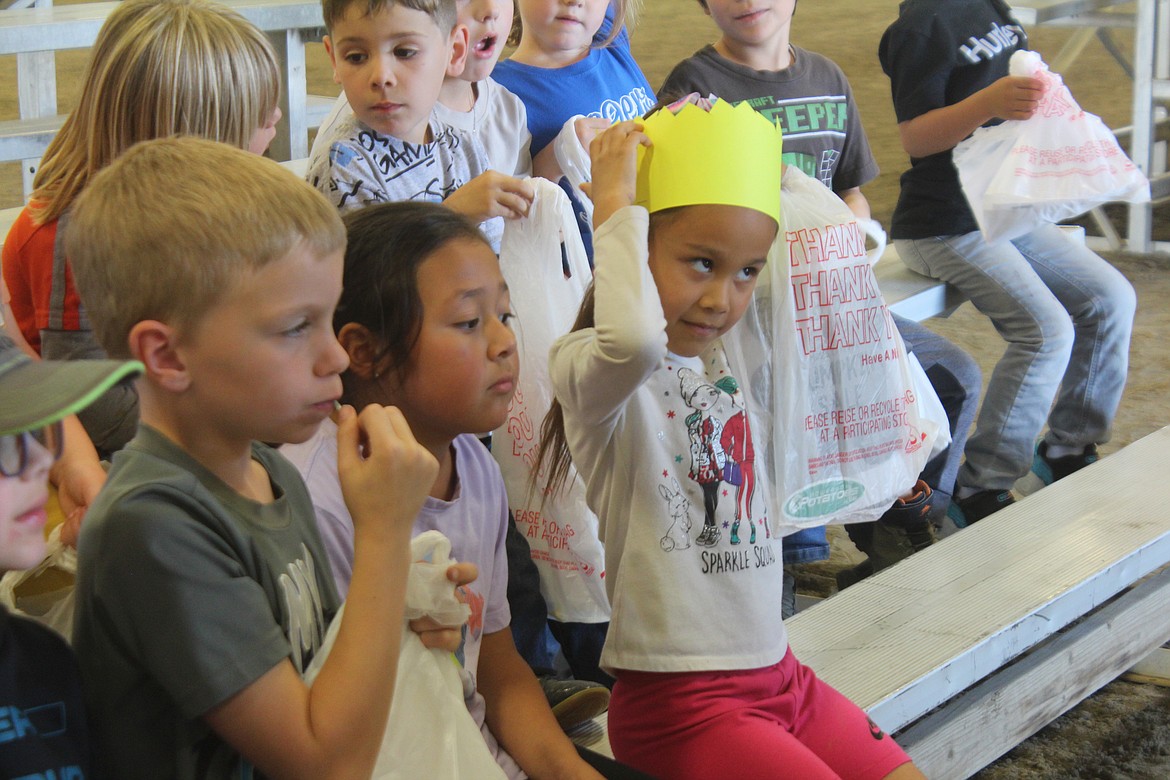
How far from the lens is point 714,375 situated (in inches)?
57.9

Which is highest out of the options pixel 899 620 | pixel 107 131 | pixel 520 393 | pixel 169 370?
pixel 107 131

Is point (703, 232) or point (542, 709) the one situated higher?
point (703, 232)

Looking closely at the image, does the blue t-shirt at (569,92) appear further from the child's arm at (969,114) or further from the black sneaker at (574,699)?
the black sneaker at (574,699)

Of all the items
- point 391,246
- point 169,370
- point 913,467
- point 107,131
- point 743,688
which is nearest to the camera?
point 169,370

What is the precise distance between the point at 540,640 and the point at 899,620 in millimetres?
611

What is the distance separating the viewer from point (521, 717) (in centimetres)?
126

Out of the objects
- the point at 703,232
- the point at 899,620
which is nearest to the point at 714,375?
the point at 703,232

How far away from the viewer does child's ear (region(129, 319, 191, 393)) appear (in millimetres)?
905

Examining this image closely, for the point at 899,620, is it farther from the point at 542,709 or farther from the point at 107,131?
the point at 107,131

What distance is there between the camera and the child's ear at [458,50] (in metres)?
2.02

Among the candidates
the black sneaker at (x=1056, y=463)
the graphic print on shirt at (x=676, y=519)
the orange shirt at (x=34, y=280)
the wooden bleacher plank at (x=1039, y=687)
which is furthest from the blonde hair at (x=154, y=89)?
the black sneaker at (x=1056, y=463)

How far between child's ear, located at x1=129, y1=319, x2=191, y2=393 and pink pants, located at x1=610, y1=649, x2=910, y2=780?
2.14ft

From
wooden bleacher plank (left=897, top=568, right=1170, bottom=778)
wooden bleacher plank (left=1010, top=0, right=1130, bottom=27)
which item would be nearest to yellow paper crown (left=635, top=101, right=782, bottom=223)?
wooden bleacher plank (left=897, top=568, right=1170, bottom=778)

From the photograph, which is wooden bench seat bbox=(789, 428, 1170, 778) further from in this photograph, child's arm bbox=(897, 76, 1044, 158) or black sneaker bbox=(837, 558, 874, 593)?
Answer: child's arm bbox=(897, 76, 1044, 158)
